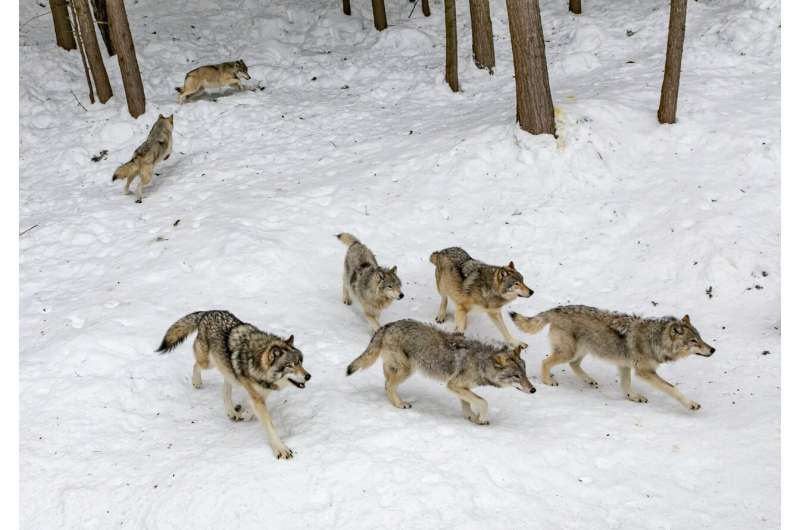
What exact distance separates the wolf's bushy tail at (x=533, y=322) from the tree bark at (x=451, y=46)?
10.0m

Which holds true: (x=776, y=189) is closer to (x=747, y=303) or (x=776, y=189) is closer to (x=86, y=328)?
(x=747, y=303)

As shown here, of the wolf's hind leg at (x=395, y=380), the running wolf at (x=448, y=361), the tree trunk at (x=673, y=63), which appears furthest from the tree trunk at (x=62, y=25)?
the wolf's hind leg at (x=395, y=380)

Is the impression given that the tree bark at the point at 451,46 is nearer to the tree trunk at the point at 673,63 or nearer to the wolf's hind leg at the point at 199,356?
the tree trunk at the point at 673,63

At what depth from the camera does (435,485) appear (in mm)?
7234

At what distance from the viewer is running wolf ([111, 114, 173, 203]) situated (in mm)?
15062

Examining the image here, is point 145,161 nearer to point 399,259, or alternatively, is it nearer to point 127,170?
point 127,170

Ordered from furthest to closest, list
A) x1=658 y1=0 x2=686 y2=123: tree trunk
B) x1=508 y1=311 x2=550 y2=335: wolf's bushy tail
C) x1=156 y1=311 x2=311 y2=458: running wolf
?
x1=658 y1=0 x2=686 y2=123: tree trunk, x1=508 y1=311 x2=550 y2=335: wolf's bushy tail, x1=156 y1=311 x2=311 y2=458: running wolf

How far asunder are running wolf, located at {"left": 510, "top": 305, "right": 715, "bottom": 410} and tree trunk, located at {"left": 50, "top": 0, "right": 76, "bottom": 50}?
18.3 metres

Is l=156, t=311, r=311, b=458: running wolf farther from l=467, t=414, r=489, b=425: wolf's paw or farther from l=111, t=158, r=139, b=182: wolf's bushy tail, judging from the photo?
l=111, t=158, r=139, b=182: wolf's bushy tail

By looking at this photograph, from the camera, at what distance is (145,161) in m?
15.2

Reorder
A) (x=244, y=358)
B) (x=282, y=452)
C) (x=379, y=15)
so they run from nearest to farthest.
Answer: (x=282, y=452) → (x=244, y=358) → (x=379, y=15)

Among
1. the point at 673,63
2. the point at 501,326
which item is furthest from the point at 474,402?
the point at 673,63

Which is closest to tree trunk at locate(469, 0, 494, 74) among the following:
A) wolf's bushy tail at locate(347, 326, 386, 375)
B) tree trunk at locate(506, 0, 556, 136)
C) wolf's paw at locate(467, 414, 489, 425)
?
tree trunk at locate(506, 0, 556, 136)

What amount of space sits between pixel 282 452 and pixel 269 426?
35cm
